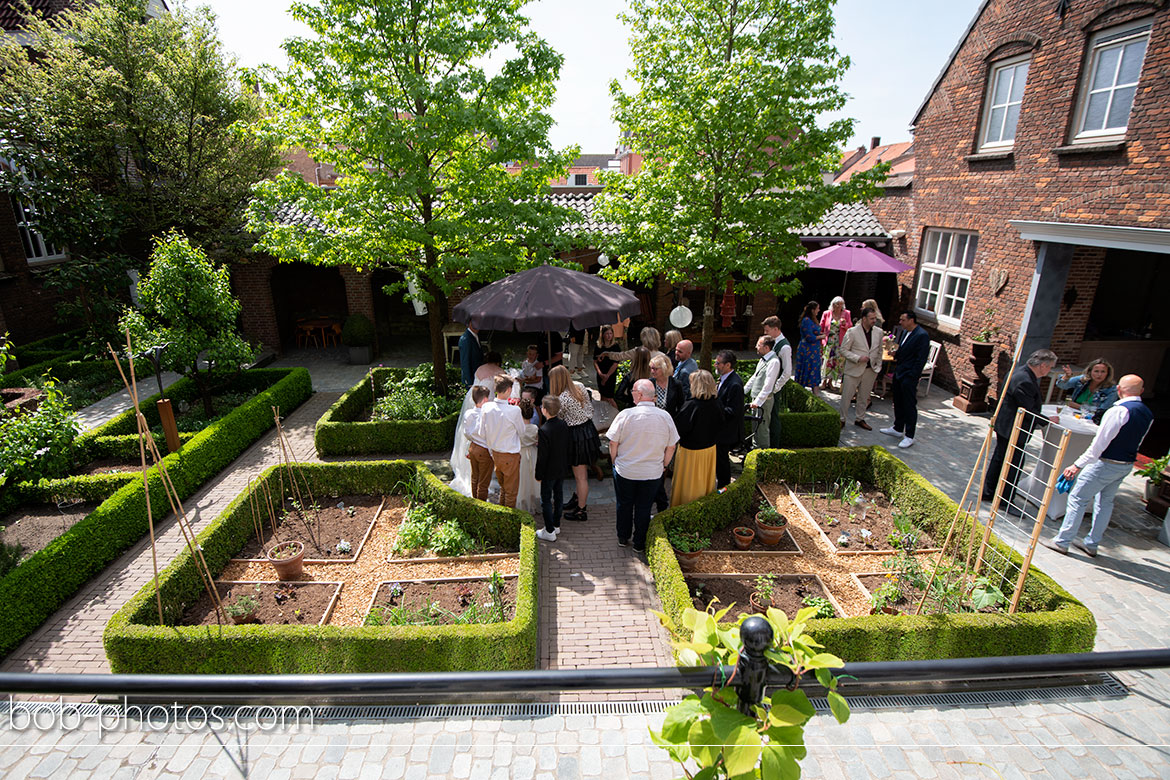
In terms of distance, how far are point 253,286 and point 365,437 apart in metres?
8.60

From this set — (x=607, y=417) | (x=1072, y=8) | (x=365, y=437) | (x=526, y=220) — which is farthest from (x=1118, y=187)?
(x=365, y=437)

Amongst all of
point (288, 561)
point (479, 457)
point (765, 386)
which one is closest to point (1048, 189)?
point (765, 386)

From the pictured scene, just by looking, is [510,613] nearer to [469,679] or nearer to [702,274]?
[469,679]

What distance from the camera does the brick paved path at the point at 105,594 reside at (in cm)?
530

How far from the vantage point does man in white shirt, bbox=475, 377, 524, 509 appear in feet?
21.3

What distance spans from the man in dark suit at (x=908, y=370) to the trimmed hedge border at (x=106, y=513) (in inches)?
427

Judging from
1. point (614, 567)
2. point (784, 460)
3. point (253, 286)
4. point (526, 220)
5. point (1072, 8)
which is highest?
point (1072, 8)

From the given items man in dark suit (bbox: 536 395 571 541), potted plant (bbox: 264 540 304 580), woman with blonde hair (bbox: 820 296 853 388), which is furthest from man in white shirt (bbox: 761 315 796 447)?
potted plant (bbox: 264 540 304 580)

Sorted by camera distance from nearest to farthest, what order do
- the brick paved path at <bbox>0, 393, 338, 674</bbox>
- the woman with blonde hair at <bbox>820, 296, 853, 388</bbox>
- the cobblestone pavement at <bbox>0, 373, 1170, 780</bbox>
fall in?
the cobblestone pavement at <bbox>0, 373, 1170, 780</bbox>
the brick paved path at <bbox>0, 393, 338, 674</bbox>
the woman with blonde hair at <bbox>820, 296, 853, 388</bbox>

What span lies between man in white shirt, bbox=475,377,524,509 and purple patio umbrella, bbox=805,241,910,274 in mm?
8158

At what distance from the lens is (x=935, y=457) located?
29.8 ft

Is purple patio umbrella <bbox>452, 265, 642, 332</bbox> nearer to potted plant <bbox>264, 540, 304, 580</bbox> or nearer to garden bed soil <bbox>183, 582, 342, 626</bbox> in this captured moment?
potted plant <bbox>264, 540, 304, 580</bbox>

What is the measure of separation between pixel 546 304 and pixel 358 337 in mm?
8289

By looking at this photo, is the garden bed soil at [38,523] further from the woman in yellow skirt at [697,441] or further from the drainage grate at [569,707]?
the woman in yellow skirt at [697,441]
